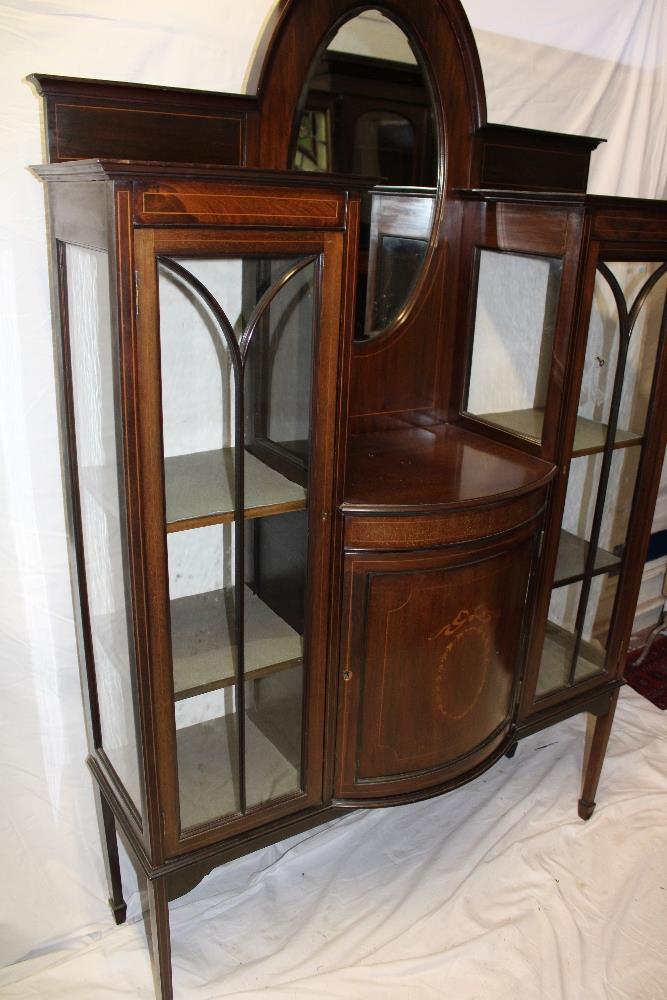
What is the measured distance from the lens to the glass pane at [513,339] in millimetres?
1254

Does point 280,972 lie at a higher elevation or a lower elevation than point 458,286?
lower

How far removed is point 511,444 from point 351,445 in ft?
Answer: 0.87

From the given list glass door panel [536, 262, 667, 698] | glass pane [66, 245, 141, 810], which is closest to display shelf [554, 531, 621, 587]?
glass door panel [536, 262, 667, 698]

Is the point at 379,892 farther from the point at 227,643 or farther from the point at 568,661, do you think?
the point at 227,643

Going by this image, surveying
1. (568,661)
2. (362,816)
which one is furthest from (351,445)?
(362,816)

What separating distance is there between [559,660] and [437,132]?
90cm

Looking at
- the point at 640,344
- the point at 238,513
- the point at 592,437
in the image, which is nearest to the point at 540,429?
the point at 592,437

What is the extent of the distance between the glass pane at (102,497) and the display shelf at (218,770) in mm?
68

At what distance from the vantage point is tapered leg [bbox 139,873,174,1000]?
1074mm

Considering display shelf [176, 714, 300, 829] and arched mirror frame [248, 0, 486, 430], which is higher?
arched mirror frame [248, 0, 486, 430]

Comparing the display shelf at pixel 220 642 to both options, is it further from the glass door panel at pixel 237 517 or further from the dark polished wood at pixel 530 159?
the dark polished wood at pixel 530 159

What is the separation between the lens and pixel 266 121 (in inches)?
43.8

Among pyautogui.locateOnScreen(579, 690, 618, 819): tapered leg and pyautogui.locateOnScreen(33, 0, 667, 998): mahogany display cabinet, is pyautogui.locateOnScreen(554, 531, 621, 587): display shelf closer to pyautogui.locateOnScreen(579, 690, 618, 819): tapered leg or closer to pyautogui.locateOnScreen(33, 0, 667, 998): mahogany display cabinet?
pyautogui.locateOnScreen(33, 0, 667, 998): mahogany display cabinet

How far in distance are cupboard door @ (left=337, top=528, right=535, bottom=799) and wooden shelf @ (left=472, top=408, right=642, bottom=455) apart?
0.18 m
